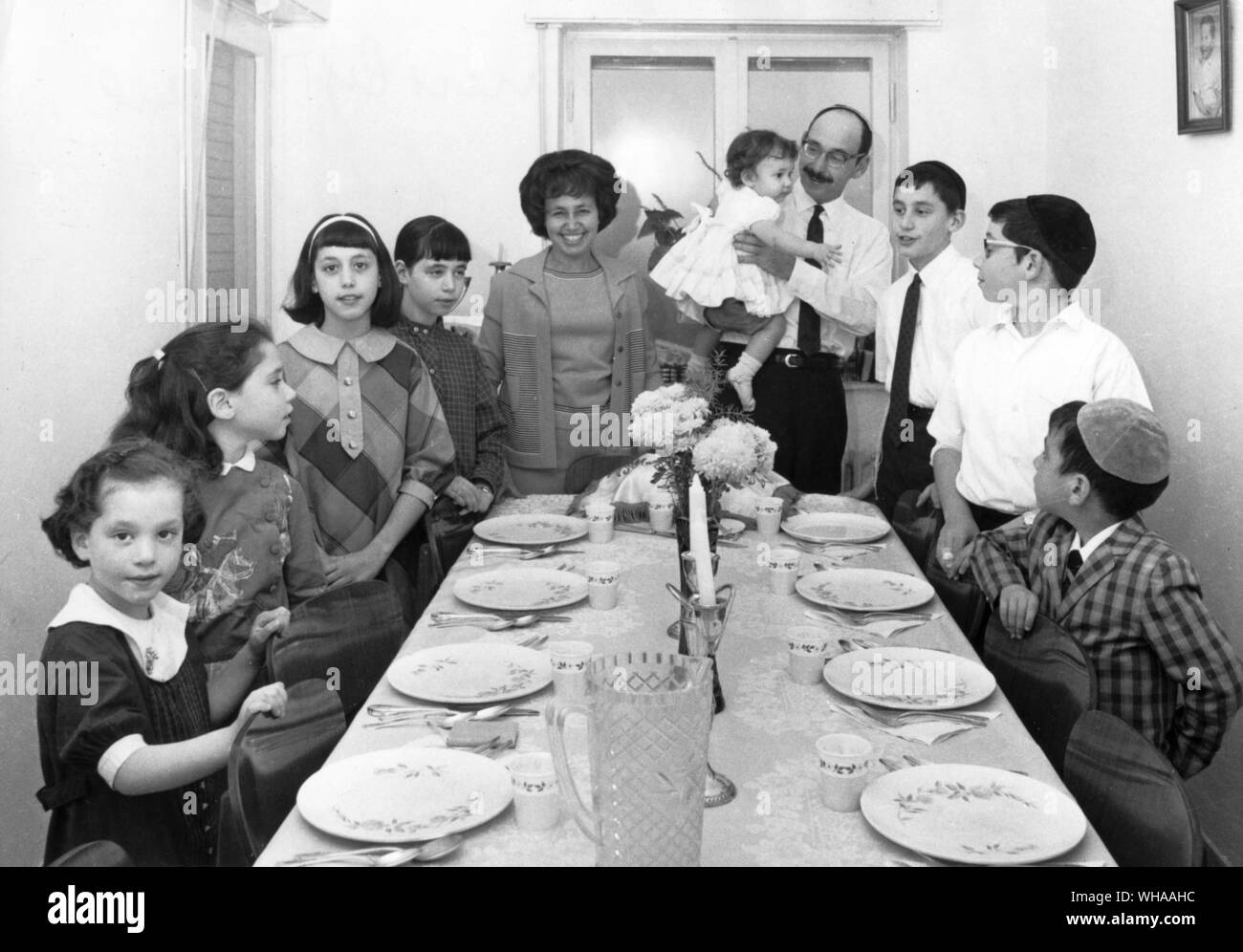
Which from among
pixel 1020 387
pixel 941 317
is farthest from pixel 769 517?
pixel 941 317

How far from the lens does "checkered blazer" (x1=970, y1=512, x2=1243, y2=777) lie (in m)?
2.26

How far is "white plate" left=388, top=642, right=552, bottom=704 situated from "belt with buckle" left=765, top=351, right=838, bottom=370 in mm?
2281

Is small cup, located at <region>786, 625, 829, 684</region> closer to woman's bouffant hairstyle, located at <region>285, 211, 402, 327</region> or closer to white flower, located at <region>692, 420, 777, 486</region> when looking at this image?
white flower, located at <region>692, 420, 777, 486</region>

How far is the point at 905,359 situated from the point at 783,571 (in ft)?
4.60

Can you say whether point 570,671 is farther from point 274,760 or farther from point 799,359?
point 799,359

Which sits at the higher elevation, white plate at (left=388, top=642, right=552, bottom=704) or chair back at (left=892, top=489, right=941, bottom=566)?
chair back at (left=892, top=489, right=941, bottom=566)

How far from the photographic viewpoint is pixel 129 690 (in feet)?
6.20

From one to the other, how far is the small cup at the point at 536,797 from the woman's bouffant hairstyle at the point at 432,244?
7.94 ft

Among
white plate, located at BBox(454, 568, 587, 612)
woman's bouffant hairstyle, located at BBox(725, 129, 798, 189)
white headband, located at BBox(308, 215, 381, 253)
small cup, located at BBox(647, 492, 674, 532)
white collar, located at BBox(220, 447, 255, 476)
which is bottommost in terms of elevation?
white plate, located at BBox(454, 568, 587, 612)

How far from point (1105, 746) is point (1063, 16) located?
3372mm

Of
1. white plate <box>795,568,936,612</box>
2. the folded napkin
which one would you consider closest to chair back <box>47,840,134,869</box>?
the folded napkin

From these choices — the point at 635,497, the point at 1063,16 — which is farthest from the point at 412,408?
the point at 1063,16

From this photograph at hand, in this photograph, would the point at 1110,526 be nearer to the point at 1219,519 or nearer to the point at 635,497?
the point at 1219,519

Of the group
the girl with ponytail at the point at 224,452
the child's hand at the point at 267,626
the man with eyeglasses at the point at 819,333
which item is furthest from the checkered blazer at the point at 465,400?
the child's hand at the point at 267,626
